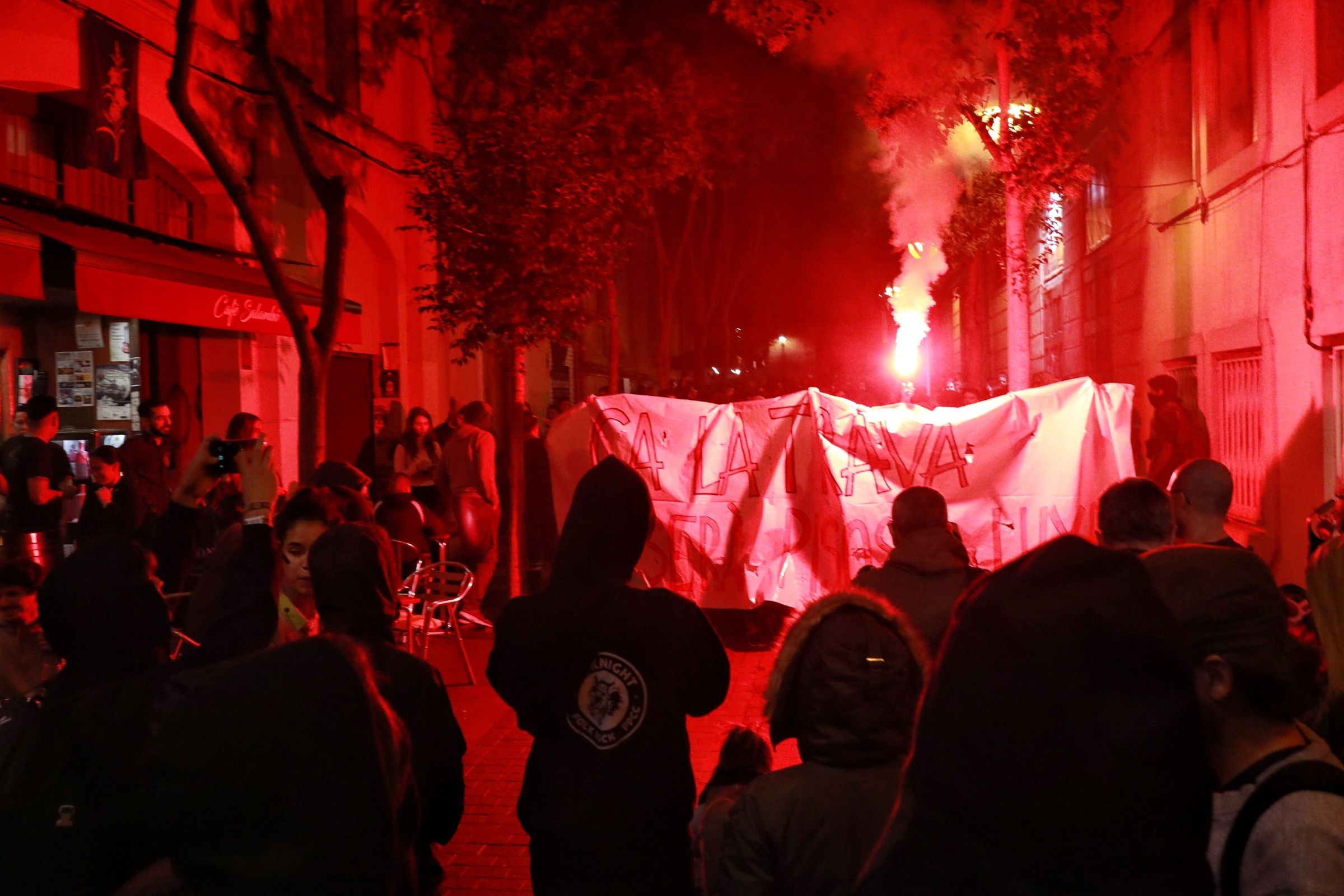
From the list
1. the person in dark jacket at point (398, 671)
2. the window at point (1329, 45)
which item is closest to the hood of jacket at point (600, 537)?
the person in dark jacket at point (398, 671)

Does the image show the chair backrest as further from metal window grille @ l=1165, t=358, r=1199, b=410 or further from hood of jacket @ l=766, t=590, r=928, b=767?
metal window grille @ l=1165, t=358, r=1199, b=410

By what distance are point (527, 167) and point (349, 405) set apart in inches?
253

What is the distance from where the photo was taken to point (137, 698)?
2580 millimetres

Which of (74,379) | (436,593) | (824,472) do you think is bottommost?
(436,593)

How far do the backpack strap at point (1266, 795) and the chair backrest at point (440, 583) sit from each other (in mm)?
7100

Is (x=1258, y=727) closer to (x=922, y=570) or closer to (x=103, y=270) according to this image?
(x=922, y=570)

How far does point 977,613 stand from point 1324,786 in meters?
0.80

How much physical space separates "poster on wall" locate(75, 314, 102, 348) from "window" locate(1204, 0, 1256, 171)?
496 inches

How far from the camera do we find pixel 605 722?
123 inches

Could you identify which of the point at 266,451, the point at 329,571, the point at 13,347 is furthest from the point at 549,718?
the point at 13,347

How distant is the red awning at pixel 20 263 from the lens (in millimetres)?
9664

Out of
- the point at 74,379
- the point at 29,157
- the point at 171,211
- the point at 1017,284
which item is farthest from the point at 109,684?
the point at 171,211

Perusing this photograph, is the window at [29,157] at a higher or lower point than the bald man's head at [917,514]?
higher

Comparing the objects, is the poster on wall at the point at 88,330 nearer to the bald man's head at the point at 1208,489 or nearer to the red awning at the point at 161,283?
the red awning at the point at 161,283
